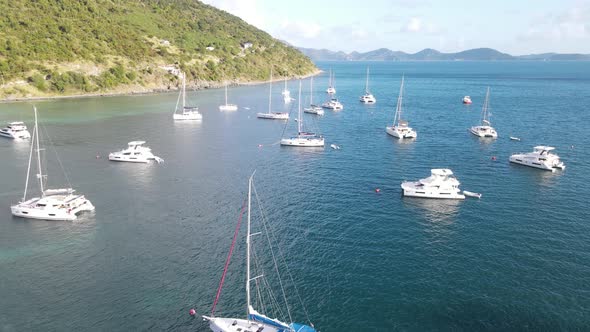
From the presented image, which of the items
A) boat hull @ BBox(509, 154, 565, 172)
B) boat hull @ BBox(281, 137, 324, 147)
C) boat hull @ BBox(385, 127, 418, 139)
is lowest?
boat hull @ BBox(281, 137, 324, 147)

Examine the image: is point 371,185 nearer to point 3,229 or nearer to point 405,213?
point 405,213

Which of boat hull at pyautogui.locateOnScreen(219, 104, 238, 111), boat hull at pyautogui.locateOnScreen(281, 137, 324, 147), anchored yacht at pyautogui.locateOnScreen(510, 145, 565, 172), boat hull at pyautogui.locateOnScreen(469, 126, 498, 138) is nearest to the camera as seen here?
anchored yacht at pyautogui.locateOnScreen(510, 145, 565, 172)

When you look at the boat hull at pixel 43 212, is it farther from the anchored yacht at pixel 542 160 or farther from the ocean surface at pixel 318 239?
the anchored yacht at pixel 542 160

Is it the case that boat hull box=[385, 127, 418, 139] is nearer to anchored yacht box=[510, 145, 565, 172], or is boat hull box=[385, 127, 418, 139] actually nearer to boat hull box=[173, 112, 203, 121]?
anchored yacht box=[510, 145, 565, 172]

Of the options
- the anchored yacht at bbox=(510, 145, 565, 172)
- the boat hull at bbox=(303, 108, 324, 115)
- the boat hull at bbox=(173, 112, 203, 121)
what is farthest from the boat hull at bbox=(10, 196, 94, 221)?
the boat hull at bbox=(303, 108, 324, 115)

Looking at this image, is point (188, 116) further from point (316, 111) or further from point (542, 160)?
point (542, 160)

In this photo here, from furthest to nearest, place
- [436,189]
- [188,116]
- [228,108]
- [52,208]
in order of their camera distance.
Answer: [228,108], [188,116], [436,189], [52,208]

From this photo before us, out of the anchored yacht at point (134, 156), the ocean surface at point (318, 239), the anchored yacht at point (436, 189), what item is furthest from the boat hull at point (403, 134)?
the anchored yacht at point (134, 156)

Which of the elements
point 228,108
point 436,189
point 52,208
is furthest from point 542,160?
point 228,108

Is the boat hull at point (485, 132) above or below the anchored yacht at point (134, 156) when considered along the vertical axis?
above
